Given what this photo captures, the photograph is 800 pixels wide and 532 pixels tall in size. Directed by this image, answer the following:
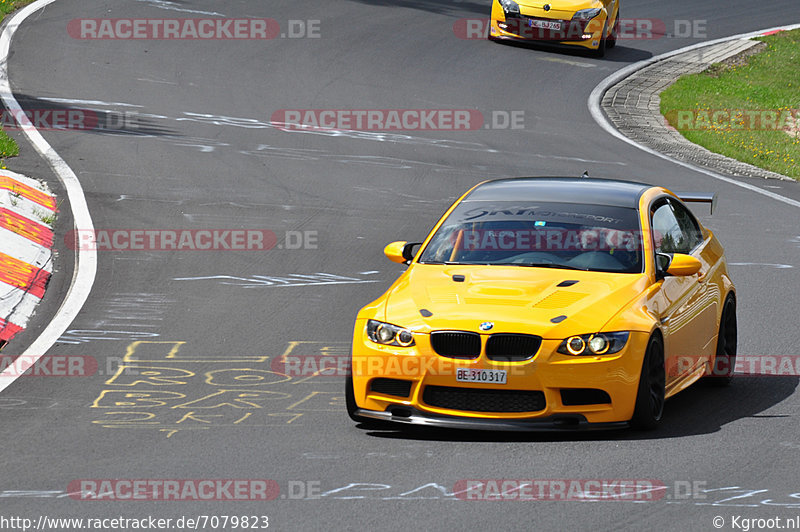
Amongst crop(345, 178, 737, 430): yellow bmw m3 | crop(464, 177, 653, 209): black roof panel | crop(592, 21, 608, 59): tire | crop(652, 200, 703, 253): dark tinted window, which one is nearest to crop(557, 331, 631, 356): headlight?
crop(345, 178, 737, 430): yellow bmw m3

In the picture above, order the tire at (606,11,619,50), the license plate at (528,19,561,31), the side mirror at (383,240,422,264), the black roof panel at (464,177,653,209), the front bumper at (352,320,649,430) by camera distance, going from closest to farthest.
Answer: the front bumper at (352,320,649,430), the side mirror at (383,240,422,264), the black roof panel at (464,177,653,209), the license plate at (528,19,561,31), the tire at (606,11,619,50)

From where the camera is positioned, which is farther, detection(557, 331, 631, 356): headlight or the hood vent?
the hood vent

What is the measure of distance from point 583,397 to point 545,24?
19.5m

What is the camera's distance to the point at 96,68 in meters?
21.9

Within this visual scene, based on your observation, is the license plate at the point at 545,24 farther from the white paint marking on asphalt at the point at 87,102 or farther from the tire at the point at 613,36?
the white paint marking on asphalt at the point at 87,102

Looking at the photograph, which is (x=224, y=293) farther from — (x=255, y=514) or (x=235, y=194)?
(x=255, y=514)

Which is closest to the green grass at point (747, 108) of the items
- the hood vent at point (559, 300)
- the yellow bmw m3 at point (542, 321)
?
the yellow bmw m3 at point (542, 321)

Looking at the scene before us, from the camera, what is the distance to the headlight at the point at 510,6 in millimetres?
26359

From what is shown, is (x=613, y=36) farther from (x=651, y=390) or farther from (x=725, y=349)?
(x=651, y=390)

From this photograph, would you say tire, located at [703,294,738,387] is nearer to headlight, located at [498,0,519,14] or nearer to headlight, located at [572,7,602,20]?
headlight, located at [572,7,602,20]

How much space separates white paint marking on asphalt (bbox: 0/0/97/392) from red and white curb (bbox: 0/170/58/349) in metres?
0.25

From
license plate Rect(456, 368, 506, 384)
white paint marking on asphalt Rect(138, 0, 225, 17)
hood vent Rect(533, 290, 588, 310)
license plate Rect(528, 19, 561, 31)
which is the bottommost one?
license plate Rect(456, 368, 506, 384)

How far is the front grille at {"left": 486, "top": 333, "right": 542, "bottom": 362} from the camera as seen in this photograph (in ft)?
25.3

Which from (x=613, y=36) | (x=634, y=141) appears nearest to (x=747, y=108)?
(x=634, y=141)
